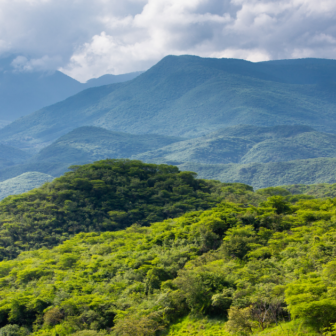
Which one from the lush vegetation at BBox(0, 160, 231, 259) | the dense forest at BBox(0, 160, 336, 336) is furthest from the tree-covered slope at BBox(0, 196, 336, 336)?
the lush vegetation at BBox(0, 160, 231, 259)

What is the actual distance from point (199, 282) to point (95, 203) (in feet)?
128

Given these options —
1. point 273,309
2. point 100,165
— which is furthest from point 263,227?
point 100,165

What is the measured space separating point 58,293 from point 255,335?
50.7ft

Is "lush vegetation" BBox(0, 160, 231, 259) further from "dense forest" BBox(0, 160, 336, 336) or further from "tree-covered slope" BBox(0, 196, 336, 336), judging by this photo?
"tree-covered slope" BBox(0, 196, 336, 336)

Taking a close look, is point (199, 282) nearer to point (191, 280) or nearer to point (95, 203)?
point (191, 280)

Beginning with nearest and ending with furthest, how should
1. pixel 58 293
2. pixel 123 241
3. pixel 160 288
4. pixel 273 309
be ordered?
pixel 273 309
pixel 160 288
pixel 58 293
pixel 123 241

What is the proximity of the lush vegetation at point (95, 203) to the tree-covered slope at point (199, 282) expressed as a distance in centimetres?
1381

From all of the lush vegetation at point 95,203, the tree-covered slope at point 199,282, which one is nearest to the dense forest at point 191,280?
the tree-covered slope at point 199,282

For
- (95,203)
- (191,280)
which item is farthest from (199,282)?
(95,203)

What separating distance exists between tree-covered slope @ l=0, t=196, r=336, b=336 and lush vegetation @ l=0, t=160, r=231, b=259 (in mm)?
13806

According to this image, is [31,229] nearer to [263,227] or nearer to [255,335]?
[263,227]

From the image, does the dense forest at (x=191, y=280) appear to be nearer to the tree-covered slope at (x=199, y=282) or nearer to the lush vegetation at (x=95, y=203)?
the tree-covered slope at (x=199, y=282)

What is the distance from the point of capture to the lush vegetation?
4975cm

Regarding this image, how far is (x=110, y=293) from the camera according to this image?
2478 cm
